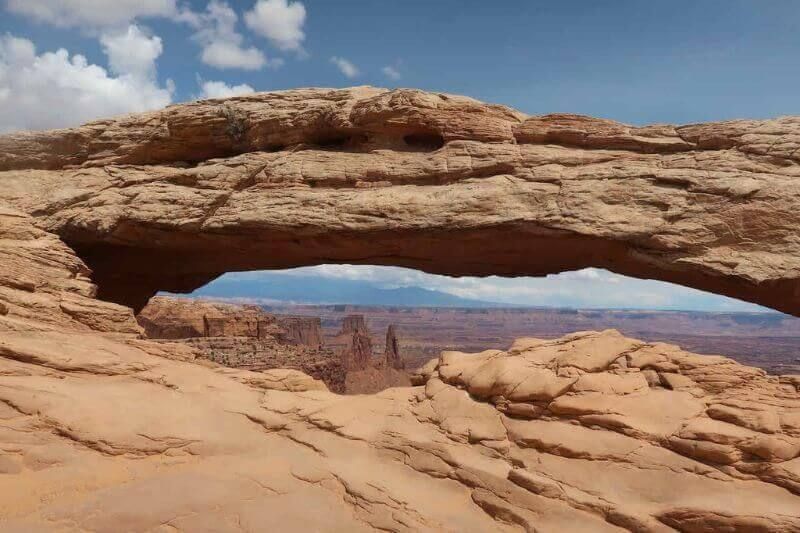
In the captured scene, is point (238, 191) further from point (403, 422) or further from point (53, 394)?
point (403, 422)

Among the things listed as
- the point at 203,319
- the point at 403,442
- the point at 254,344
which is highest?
the point at 254,344

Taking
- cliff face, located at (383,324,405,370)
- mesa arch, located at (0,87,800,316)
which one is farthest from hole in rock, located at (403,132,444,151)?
cliff face, located at (383,324,405,370)

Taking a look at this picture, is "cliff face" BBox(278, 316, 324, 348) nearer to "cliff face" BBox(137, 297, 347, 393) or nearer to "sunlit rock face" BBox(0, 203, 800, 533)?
"cliff face" BBox(137, 297, 347, 393)

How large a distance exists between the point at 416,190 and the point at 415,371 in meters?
4.88

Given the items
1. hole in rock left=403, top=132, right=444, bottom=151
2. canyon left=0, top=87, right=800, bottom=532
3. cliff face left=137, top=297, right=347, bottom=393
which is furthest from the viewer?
cliff face left=137, top=297, right=347, bottom=393

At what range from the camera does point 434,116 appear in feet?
49.0

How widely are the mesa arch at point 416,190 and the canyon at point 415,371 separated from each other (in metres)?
0.07

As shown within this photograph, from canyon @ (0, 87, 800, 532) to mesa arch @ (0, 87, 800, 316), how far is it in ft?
0.22

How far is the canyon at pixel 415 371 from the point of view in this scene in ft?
27.0

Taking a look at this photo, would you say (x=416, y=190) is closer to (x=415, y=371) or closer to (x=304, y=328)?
(x=415, y=371)

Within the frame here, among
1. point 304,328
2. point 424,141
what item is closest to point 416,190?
point 424,141

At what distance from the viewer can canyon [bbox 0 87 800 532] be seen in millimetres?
8242

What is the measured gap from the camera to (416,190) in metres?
14.6

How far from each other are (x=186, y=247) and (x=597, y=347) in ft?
41.7
